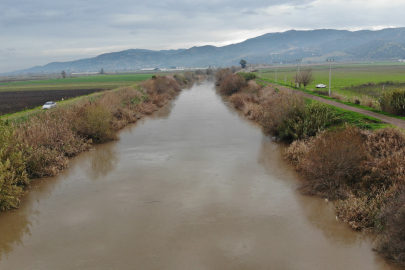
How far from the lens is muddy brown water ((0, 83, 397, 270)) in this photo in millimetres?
8633

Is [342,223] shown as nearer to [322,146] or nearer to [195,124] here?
[322,146]

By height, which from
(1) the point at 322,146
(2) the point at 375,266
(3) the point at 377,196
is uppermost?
(1) the point at 322,146

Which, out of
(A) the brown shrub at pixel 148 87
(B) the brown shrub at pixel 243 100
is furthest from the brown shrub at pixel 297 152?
(A) the brown shrub at pixel 148 87

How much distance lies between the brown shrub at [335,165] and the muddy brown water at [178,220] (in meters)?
0.73

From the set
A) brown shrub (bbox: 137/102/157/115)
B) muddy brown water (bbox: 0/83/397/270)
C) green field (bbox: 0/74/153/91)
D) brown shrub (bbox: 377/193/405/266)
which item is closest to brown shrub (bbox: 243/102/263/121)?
muddy brown water (bbox: 0/83/397/270)

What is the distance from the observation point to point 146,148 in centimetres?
2041

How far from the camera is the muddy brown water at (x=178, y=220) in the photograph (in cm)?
863

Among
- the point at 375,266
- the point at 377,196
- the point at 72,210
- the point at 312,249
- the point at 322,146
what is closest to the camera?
the point at 375,266

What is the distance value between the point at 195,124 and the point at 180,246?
19.6m

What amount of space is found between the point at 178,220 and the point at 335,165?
6591 millimetres

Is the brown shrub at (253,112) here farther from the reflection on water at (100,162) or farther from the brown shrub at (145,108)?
the reflection on water at (100,162)

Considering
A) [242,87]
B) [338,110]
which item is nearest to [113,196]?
[338,110]

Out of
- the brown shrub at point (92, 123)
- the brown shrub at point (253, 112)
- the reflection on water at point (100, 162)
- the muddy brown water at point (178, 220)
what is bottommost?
the muddy brown water at point (178, 220)

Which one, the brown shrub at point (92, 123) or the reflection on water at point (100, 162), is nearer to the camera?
the reflection on water at point (100, 162)
